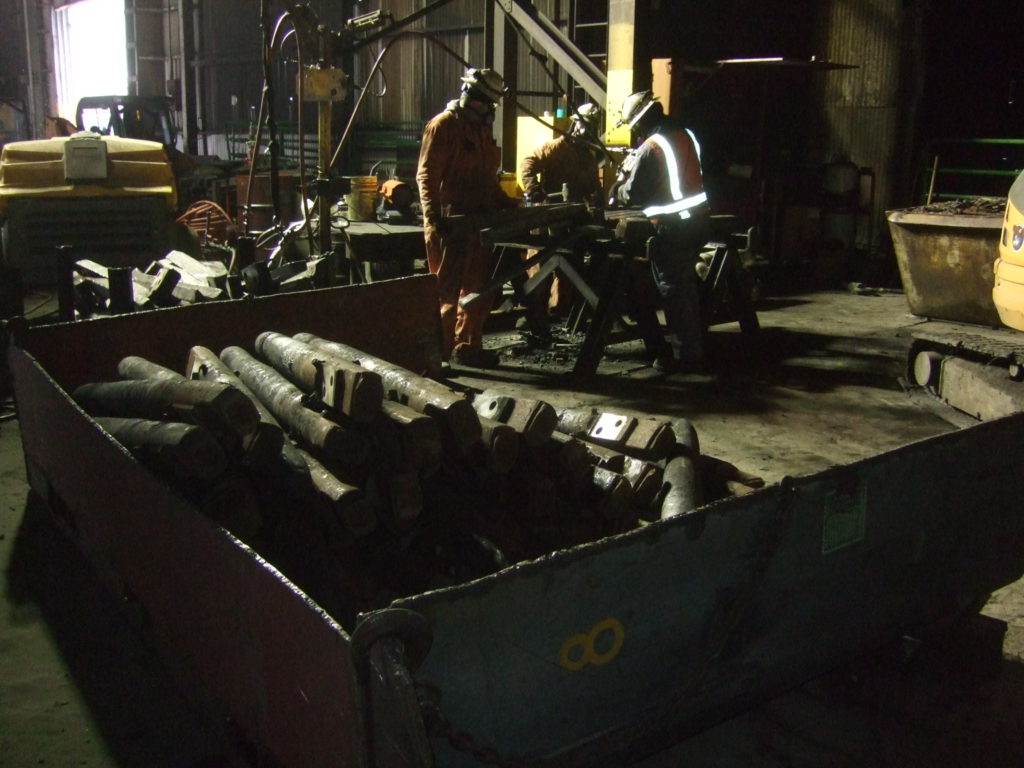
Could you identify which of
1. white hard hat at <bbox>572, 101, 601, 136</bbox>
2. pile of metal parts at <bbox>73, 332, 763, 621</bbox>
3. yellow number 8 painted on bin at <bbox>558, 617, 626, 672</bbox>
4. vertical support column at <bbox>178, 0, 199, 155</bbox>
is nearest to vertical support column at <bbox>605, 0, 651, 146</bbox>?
white hard hat at <bbox>572, 101, 601, 136</bbox>

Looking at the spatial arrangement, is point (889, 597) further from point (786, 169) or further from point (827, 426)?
point (786, 169)

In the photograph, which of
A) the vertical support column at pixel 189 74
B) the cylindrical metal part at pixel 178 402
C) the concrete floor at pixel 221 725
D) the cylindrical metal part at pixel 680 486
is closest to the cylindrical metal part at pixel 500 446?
the cylindrical metal part at pixel 680 486

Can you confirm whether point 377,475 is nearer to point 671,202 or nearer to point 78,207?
point 671,202

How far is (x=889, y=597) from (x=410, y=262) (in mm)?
5901

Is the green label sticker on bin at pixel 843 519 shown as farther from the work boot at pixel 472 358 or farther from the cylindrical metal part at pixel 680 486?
the work boot at pixel 472 358

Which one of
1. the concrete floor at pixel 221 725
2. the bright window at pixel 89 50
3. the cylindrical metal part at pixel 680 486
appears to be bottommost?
the concrete floor at pixel 221 725

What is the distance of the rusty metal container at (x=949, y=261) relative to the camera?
24.2 feet

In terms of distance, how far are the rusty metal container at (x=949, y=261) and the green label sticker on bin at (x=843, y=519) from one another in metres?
5.66

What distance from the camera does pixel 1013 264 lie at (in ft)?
17.5

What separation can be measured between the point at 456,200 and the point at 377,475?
14.0 ft

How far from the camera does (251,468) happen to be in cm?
286

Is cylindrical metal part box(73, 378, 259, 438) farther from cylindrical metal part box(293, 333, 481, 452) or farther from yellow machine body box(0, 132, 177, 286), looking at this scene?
yellow machine body box(0, 132, 177, 286)

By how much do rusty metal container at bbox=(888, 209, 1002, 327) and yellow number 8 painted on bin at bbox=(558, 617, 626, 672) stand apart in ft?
20.7

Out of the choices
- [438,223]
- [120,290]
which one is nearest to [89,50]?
[438,223]
